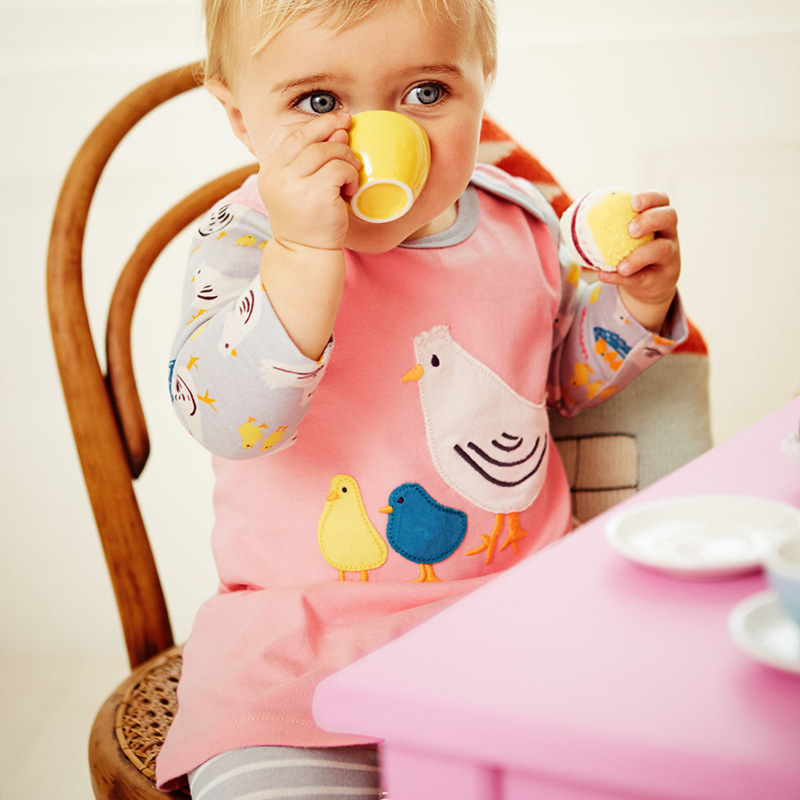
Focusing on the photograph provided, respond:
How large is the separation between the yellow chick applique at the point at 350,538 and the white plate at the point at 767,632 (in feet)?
1.70

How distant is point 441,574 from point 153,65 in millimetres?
1325

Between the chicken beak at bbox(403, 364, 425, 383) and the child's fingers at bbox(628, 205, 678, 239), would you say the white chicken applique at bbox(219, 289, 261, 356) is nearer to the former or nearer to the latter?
the chicken beak at bbox(403, 364, 425, 383)

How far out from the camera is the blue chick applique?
0.84m

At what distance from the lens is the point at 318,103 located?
0.74 m

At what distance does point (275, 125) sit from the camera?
765 millimetres

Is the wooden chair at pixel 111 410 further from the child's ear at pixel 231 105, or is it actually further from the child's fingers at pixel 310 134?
the child's fingers at pixel 310 134

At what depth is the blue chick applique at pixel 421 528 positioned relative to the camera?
0.84 metres

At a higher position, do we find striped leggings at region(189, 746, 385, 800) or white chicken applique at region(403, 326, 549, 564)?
white chicken applique at region(403, 326, 549, 564)

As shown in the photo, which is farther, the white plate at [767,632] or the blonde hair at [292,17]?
the blonde hair at [292,17]

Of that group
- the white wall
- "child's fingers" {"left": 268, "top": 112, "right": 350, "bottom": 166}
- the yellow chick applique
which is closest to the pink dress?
the yellow chick applique

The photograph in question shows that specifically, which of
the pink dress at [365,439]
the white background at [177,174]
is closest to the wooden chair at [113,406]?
the pink dress at [365,439]

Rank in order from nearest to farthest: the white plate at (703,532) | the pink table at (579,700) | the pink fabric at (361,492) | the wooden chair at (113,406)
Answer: the pink table at (579,700), the white plate at (703,532), the pink fabric at (361,492), the wooden chair at (113,406)

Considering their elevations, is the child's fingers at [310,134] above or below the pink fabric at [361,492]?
above

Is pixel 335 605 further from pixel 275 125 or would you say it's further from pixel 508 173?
pixel 508 173
